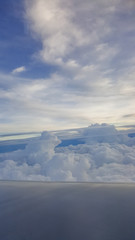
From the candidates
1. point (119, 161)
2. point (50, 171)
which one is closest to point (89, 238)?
point (50, 171)

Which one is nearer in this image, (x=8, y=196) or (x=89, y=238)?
(x=89, y=238)

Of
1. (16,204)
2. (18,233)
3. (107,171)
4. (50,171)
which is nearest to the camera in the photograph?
(18,233)

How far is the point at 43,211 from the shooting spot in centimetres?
414

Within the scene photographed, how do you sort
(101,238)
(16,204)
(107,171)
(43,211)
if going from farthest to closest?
(107,171), (16,204), (43,211), (101,238)

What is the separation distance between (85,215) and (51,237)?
1296 mm

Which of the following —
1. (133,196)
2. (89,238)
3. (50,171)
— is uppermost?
(89,238)

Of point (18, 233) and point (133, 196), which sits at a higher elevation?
point (18, 233)

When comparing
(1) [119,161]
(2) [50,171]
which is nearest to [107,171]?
(1) [119,161]

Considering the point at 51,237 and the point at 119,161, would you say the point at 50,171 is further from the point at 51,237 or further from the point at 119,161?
the point at 51,237

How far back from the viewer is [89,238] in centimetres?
279

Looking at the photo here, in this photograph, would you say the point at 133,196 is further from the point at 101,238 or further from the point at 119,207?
the point at 101,238

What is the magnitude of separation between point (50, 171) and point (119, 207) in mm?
114963

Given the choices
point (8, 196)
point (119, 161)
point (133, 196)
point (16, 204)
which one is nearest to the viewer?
point (16, 204)

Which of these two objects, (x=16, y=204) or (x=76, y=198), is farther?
(x=76, y=198)
